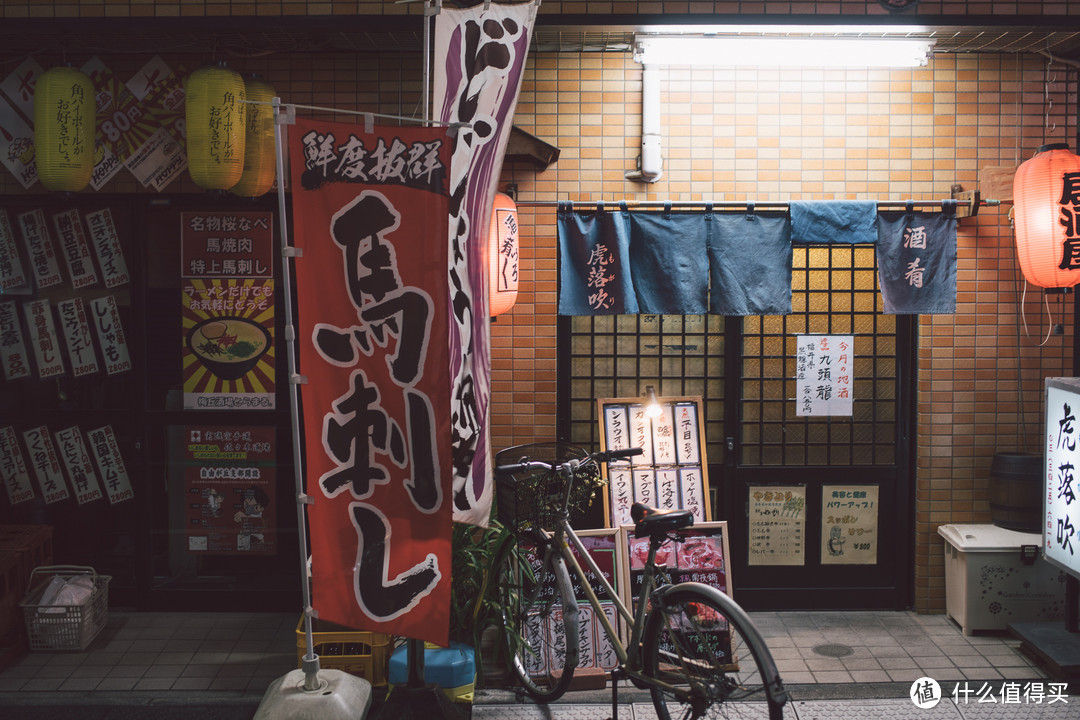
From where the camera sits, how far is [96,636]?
745cm

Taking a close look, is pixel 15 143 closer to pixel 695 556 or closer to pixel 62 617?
pixel 62 617

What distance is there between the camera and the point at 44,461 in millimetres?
8234

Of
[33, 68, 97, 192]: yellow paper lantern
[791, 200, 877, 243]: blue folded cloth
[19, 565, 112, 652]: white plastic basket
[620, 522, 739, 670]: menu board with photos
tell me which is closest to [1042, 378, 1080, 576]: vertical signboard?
[791, 200, 877, 243]: blue folded cloth

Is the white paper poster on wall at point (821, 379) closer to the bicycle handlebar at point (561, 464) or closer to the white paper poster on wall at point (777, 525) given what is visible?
the white paper poster on wall at point (777, 525)

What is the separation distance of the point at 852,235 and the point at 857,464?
93.5 inches

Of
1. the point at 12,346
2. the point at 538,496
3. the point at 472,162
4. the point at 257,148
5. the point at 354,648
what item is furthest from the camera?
the point at 12,346

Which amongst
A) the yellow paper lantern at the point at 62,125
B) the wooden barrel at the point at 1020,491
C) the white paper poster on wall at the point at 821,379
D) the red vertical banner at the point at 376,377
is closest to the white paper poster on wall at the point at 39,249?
the yellow paper lantern at the point at 62,125

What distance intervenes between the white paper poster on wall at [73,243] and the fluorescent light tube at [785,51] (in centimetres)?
590

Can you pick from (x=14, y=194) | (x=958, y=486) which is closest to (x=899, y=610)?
(x=958, y=486)

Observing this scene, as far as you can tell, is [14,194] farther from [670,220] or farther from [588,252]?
[670,220]

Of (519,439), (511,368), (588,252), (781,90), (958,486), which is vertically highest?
(781,90)

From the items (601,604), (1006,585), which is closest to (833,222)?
(1006,585)

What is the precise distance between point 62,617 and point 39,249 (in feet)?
12.1

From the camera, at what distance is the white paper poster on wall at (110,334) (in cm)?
816
